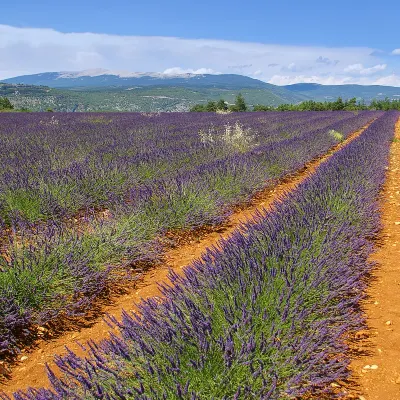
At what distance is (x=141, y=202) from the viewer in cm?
469

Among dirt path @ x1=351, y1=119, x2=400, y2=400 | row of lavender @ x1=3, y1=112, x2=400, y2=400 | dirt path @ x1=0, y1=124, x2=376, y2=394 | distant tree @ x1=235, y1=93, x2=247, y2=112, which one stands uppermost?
distant tree @ x1=235, y1=93, x2=247, y2=112

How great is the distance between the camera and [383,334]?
2.47 m

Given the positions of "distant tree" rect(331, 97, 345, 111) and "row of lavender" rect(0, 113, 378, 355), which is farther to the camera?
"distant tree" rect(331, 97, 345, 111)

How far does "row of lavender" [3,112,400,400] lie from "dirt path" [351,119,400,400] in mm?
140

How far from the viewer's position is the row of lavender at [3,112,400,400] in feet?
5.20

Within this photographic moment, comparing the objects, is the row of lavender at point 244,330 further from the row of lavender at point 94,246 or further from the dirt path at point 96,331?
the row of lavender at point 94,246

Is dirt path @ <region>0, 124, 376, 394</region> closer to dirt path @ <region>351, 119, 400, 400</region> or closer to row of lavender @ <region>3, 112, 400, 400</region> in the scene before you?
row of lavender @ <region>3, 112, 400, 400</region>

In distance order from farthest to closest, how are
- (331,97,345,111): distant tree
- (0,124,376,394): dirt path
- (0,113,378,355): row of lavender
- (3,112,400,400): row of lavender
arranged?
(331,97,345,111): distant tree < (0,113,378,355): row of lavender < (0,124,376,394): dirt path < (3,112,400,400): row of lavender

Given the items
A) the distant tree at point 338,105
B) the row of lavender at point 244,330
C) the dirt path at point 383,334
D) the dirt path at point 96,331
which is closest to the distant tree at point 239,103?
the distant tree at point 338,105

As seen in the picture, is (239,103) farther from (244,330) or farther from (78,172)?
(244,330)

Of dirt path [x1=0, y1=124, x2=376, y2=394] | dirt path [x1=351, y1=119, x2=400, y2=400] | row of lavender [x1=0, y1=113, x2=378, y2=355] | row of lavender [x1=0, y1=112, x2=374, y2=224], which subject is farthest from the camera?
row of lavender [x1=0, y1=112, x2=374, y2=224]

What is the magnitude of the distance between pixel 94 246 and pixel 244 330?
7.02 feet

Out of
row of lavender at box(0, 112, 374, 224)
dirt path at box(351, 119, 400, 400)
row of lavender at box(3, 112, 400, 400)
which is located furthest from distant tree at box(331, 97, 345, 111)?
row of lavender at box(3, 112, 400, 400)

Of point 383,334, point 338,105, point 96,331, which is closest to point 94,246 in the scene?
point 96,331
